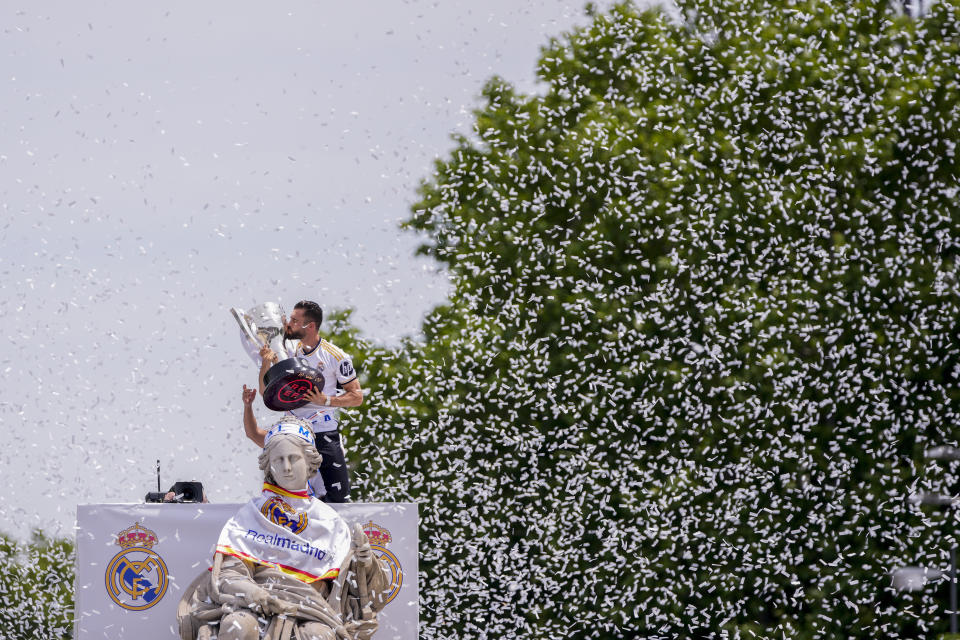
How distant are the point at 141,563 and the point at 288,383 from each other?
1237mm

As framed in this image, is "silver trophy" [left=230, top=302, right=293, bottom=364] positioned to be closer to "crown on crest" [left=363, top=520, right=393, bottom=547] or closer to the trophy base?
the trophy base

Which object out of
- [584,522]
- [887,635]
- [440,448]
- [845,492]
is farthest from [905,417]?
[440,448]

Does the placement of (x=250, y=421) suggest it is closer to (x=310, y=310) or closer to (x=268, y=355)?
(x=268, y=355)

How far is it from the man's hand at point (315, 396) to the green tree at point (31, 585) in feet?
36.5

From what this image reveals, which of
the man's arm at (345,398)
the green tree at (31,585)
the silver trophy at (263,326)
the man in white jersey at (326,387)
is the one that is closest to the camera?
the man's arm at (345,398)

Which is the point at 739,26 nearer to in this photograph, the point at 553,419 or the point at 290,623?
the point at 553,419

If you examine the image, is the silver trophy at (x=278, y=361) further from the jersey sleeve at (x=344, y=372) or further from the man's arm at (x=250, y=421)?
the jersey sleeve at (x=344, y=372)

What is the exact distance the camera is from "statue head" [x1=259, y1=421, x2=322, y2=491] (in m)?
6.68

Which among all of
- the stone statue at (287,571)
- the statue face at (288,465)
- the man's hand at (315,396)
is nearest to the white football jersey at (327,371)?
the man's hand at (315,396)

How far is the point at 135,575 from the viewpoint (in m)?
6.92

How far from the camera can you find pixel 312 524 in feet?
21.9

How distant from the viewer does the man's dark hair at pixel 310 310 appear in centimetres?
784

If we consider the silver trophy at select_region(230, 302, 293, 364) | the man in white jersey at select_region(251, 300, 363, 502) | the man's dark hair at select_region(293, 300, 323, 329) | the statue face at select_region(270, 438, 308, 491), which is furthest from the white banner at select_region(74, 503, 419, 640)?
the man's dark hair at select_region(293, 300, 323, 329)

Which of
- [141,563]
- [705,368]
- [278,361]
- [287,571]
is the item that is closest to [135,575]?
[141,563]
